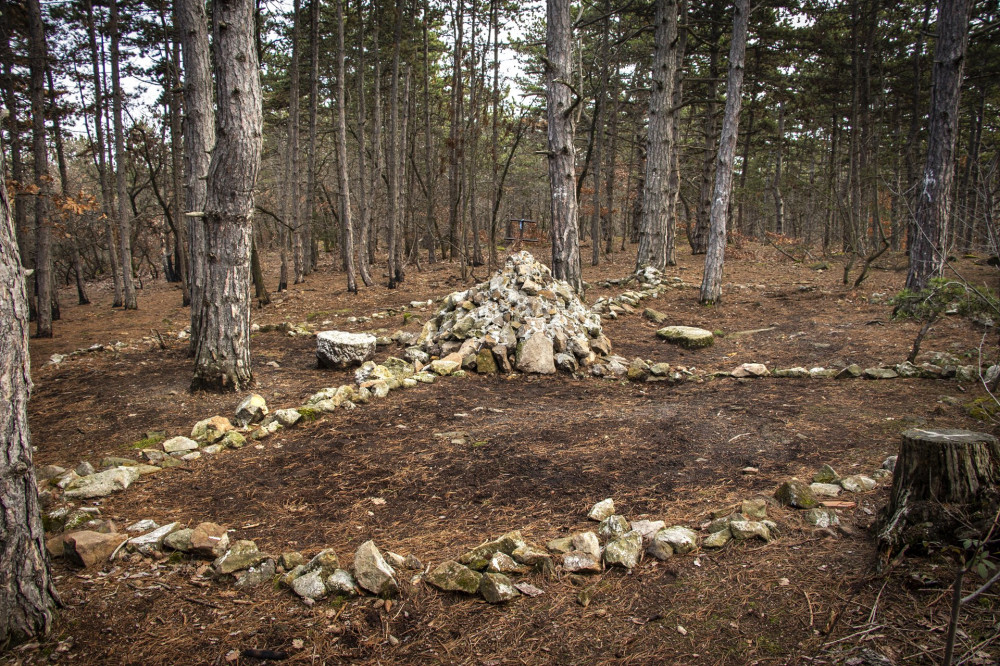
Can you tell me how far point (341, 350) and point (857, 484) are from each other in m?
5.50

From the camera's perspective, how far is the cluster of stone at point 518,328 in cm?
630

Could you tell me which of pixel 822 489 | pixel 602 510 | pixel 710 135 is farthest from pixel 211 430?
pixel 710 135

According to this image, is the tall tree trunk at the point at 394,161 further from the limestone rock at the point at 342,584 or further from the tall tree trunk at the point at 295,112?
the limestone rock at the point at 342,584

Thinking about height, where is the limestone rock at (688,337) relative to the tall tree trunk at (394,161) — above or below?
below

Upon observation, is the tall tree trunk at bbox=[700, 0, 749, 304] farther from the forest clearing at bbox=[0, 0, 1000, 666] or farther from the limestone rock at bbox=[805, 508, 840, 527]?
the limestone rock at bbox=[805, 508, 840, 527]

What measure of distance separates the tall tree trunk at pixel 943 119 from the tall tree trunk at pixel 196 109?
428 inches

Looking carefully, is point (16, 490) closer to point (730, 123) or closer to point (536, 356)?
point (536, 356)

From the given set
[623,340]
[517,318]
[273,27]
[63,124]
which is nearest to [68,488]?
[517,318]

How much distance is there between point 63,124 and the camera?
583 inches

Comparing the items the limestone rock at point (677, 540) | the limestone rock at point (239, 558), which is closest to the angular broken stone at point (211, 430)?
the limestone rock at point (239, 558)

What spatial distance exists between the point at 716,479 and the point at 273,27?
1583cm

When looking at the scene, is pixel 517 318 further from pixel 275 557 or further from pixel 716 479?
pixel 275 557

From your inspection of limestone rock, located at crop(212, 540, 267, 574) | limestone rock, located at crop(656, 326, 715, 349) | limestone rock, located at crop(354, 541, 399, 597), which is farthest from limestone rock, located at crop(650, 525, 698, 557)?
limestone rock, located at crop(656, 326, 715, 349)

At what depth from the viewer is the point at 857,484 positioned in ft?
9.84
